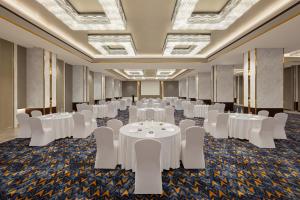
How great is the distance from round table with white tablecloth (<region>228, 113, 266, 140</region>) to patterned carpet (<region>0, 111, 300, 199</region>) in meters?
0.88

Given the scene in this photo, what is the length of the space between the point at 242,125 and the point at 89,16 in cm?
584

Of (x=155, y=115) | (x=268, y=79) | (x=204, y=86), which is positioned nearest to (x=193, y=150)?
(x=155, y=115)

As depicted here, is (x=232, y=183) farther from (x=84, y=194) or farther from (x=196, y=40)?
(x=196, y=40)

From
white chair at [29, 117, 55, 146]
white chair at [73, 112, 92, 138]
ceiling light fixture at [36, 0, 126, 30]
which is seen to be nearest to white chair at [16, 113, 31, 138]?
white chair at [29, 117, 55, 146]

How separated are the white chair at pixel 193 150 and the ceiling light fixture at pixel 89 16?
3.41 m

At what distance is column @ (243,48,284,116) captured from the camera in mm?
6973

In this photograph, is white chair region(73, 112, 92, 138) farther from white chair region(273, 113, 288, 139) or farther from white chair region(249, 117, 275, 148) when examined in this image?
white chair region(273, 113, 288, 139)

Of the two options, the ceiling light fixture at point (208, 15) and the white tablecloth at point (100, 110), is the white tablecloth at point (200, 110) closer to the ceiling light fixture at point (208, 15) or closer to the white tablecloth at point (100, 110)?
the white tablecloth at point (100, 110)

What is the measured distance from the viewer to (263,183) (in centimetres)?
292

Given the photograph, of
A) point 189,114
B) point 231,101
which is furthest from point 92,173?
point 231,101

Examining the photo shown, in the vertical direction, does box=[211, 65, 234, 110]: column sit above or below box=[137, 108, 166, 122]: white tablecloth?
above

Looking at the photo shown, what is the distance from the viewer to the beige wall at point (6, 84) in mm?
6375

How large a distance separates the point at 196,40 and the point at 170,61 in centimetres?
388

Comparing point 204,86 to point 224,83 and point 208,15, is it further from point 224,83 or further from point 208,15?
point 208,15
